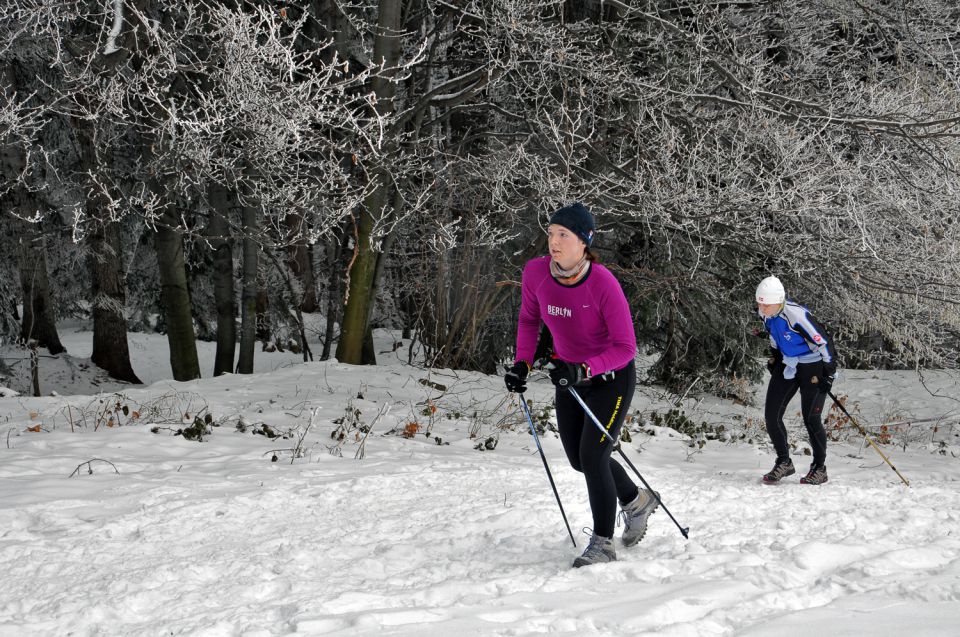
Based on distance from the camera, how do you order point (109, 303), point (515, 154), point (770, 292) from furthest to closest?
point (109, 303)
point (515, 154)
point (770, 292)

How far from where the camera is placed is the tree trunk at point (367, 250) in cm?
1088

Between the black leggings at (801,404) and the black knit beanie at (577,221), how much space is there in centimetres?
318

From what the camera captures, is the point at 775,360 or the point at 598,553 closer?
the point at 598,553

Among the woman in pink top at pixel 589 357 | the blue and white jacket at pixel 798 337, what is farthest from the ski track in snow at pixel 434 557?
the blue and white jacket at pixel 798 337

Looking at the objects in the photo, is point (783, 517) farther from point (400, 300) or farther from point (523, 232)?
point (400, 300)

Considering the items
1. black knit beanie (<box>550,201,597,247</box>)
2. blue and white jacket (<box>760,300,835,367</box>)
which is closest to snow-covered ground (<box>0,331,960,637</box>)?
blue and white jacket (<box>760,300,835,367</box>)

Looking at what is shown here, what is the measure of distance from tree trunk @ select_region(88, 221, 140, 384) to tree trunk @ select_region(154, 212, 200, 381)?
1076 mm

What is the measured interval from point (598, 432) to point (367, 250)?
7.63 metres

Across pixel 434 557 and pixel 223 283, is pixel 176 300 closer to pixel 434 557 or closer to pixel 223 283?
pixel 223 283

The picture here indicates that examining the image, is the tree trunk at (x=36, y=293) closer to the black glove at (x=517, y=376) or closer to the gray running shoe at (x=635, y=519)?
the black glove at (x=517, y=376)

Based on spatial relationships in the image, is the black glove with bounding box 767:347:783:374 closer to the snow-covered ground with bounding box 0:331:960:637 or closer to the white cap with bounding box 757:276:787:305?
the white cap with bounding box 757:276:787:305

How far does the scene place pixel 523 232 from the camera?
42.0 feet

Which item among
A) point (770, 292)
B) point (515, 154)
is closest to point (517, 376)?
point (770, 292)

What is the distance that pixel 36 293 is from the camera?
15.8m
